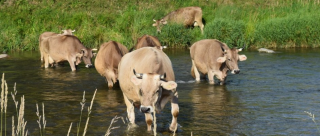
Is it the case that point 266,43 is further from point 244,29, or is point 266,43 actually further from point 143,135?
point 143,135

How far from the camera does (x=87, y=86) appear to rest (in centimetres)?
1703

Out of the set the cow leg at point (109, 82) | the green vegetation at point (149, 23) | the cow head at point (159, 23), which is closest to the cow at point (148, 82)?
the cow leg at point (109, 82)

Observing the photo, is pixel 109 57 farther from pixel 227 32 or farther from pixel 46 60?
pixel 227 32

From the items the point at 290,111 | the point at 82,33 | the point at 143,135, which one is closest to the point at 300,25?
the point at 82,33

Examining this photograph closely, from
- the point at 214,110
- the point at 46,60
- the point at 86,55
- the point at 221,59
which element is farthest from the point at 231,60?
the point at 46,60

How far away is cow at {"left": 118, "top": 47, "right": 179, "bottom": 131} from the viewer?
29.9 ft

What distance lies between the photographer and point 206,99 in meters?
14.3

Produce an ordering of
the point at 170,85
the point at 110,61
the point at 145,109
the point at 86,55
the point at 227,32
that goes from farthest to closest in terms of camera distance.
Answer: the point at 227,32, the point at 86,55, the point at 110,61, the point at 170,85, the point at 145,109

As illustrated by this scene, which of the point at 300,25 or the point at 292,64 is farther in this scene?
the point at 300,25

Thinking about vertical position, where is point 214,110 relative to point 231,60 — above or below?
below

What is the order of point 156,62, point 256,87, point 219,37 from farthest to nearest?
point 219,37 → point 256,87 → point 156,62

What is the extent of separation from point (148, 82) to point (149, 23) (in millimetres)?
23405

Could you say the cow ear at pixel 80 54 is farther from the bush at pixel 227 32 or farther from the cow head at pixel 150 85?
the cow head at pixel 150 85

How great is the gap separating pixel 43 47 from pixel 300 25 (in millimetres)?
11966
